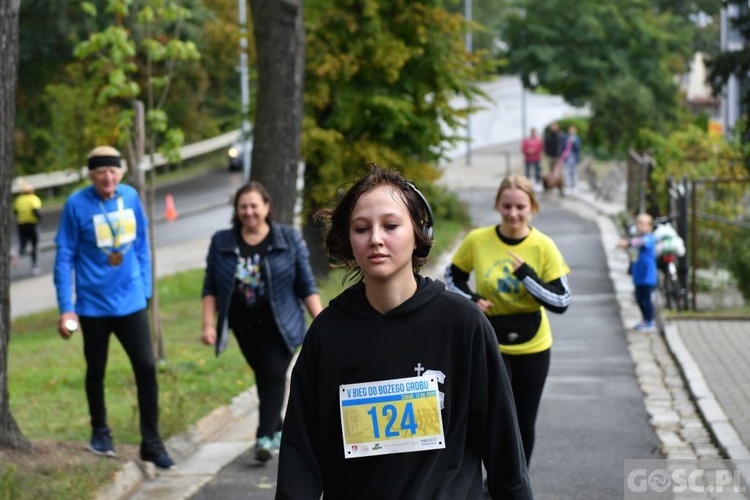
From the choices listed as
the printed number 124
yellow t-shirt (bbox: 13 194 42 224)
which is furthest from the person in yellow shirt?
the printed number 124

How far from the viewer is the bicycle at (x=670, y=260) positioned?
15250 millimetres

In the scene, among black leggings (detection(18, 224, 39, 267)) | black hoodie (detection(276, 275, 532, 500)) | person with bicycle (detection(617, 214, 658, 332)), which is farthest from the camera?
black leggings (detection(18, 224, 39, 267))

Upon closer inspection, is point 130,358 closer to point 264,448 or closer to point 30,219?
point 264,448

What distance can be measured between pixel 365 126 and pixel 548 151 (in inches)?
702

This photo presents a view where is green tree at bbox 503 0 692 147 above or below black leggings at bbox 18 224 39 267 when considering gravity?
above

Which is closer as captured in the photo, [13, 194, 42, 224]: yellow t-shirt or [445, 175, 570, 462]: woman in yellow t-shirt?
[445, 175, 570, 462]: woman in yellow t-shirt

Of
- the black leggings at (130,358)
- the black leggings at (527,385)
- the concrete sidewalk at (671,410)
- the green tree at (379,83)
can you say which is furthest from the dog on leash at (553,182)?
the black leggings at (527,385)

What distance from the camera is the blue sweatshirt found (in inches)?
305

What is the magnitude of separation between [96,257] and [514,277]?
2.51 metres

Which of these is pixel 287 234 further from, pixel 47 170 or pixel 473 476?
pixel 47 170

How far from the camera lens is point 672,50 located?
2286 inches

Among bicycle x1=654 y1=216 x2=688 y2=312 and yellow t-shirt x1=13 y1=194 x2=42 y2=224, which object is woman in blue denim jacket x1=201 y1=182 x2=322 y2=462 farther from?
yellow t-shirt x1=13 y1=194 x2=42 y2=224

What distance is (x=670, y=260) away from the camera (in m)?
15.5

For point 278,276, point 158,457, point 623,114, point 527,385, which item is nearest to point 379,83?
point 278,276
